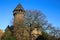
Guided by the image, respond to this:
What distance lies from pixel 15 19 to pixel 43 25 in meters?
15.2

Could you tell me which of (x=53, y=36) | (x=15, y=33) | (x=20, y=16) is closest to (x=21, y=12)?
(x=20, y=16)

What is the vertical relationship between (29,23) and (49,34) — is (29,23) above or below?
above

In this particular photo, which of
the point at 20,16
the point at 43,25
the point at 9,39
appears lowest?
the point at 9,39

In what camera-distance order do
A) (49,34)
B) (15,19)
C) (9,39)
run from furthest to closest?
(15,19) < (49,34) < (9,39)

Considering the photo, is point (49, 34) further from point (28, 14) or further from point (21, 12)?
point (21, 12)

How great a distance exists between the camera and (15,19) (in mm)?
55969

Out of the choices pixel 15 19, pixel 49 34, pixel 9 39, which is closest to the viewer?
pixel 9 39

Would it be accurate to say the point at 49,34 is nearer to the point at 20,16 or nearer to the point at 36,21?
the point at 36,21

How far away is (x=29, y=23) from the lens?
4431 centimetres

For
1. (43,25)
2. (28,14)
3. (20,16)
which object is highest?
(20,16)

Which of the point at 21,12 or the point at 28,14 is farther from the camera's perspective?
the point at 21,12

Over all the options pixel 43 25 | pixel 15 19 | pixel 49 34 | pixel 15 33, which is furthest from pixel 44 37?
pixel 15 19

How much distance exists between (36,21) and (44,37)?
804cm

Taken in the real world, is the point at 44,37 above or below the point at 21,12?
below
